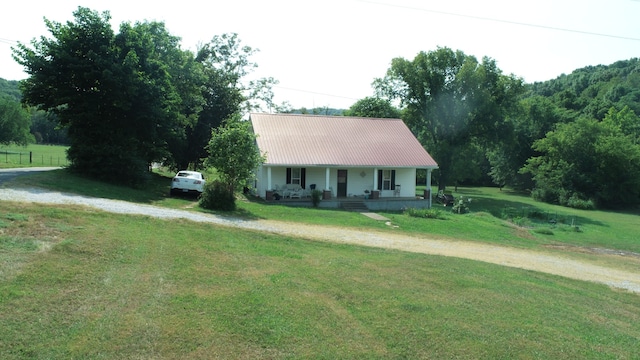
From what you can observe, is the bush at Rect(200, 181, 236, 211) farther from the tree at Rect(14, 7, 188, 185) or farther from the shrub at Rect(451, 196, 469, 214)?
the shrub at Rect(451, 196, 469, 214)

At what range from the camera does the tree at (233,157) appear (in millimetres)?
20250

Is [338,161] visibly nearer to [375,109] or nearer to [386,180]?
[386,180]

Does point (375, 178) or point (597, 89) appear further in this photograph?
point (597, 89)

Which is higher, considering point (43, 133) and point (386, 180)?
point (43, 133)

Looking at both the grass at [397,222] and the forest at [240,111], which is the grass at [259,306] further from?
the forest at [240,111]

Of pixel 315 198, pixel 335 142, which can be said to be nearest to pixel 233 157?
pixel 315 198

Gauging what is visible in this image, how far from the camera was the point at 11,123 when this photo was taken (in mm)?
56719

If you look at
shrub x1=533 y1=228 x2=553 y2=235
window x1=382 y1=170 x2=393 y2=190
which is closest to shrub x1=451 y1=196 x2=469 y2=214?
window x1=382 y1=170 x2=393 y2=190

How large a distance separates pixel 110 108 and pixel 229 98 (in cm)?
1501

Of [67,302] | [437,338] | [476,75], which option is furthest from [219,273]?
[476,75]

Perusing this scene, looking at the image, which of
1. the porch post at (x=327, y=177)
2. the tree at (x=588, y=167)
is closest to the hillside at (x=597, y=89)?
the tree at (x=588, y=167)

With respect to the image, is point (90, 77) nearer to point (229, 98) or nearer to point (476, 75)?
point (229, 98)

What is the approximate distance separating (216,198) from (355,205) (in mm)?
10297

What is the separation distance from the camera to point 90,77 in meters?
21.8
